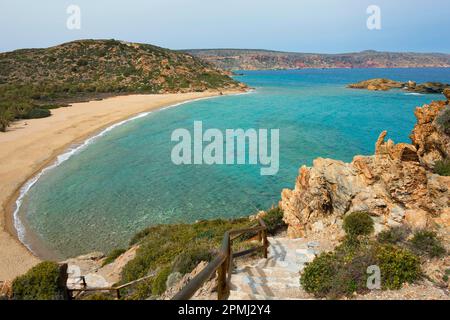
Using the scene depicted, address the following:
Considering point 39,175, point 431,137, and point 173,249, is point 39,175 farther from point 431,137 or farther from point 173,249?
point 431,137

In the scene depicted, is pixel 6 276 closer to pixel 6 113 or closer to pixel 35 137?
pixel 35 137

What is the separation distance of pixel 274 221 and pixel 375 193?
4612mm

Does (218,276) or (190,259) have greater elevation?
(218,276)

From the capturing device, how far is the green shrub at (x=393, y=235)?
915 cm

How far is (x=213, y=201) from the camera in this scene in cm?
2120

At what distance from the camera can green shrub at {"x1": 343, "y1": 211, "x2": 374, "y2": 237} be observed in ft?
33.9

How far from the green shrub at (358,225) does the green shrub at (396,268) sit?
3336 mm

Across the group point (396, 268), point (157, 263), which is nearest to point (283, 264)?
point (396, 268)

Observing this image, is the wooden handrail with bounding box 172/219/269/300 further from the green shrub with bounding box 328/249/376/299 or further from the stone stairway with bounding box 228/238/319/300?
the green shrub with bounding box 328/249/376/299

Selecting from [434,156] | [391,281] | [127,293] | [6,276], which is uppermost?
[434,156]

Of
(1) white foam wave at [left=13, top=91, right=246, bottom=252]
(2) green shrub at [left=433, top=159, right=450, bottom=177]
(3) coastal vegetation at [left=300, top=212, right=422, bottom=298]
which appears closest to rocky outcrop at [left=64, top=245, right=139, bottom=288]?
(1) white foam wave at [left=13, top=91, right=246, bottom=252]

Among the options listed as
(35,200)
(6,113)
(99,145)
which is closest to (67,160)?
(99,145)

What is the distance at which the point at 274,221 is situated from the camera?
47.5ft

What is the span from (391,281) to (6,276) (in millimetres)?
14252
